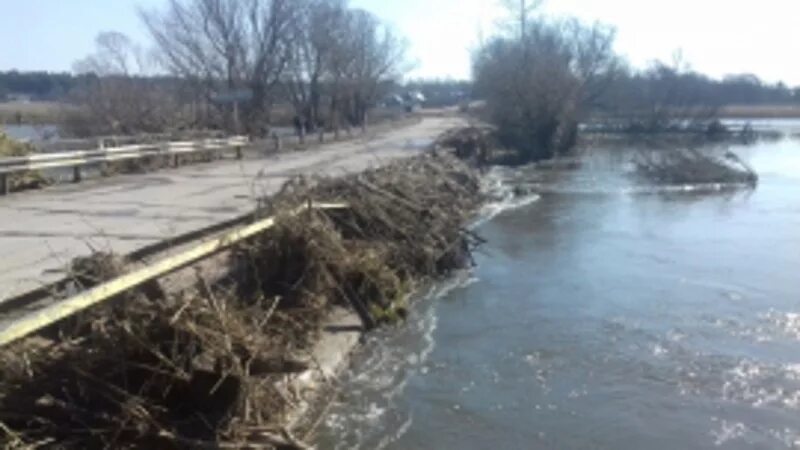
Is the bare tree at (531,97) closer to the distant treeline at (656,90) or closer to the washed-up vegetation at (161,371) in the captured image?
the distant treeline at (656,90)

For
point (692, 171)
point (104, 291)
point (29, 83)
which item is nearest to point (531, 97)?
point (692, 171)

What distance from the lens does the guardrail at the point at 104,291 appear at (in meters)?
6.80

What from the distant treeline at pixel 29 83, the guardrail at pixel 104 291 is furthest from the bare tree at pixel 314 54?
the distant treeline at pixel 29 83

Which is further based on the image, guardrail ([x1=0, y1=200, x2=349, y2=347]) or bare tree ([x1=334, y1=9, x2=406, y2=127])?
bare tree ([x1=334, y1=9, x2=406, y2=127])

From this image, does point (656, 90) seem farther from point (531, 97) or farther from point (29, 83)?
point (29, 83)

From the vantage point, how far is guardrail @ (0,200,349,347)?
6801 mm

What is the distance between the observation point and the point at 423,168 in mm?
26281

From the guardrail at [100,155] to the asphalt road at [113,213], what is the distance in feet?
1.88

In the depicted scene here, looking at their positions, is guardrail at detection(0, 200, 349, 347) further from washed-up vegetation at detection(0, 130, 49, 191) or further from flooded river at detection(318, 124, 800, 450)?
washed-up vegetation at detection(0, 130, 49, 191)

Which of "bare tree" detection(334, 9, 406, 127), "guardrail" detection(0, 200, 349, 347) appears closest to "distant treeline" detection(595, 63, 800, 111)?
"bare tree" detection(334, 9, 406, 127)

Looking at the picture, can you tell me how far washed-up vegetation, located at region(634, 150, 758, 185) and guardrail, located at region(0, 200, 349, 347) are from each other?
30706 millimetres

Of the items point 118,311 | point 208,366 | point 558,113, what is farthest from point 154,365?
point 558,113

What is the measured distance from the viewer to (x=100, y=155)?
78.9ft

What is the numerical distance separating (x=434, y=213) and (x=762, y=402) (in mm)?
9556
